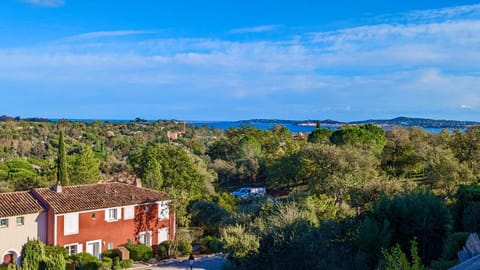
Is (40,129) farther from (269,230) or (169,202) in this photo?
(269,230)

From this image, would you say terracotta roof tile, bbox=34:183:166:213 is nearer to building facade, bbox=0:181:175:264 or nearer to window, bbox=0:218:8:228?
building facade, bbox=0:181:175:264

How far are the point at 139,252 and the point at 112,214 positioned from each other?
3072 millimetres

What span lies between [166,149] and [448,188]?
25.9 m

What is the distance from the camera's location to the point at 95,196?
30297 mm

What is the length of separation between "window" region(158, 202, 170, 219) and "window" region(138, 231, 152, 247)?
1.40m

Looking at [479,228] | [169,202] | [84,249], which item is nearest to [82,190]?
[84,249]

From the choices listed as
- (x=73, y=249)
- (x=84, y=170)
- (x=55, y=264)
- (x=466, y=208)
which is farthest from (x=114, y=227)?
(x=466, y=208)

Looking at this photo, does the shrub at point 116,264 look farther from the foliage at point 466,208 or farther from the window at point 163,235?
the foliage at point 466,208

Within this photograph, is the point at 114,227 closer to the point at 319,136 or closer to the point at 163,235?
the point at 163,235

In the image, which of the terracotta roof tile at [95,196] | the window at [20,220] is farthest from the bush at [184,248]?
the window at [20,220]

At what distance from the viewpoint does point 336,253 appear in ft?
58.1

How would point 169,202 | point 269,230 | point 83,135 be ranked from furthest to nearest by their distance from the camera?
1. point 83,135
2. point 169,202
3. point 269,230

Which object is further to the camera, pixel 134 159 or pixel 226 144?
pixel 226 144

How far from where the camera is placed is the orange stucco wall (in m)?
28.3
